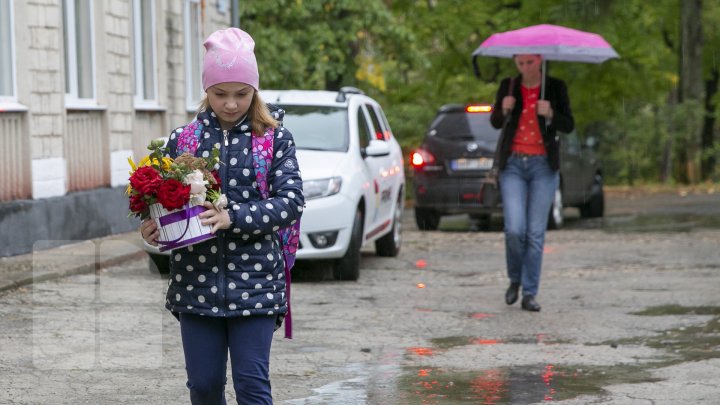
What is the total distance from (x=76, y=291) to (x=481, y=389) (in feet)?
16.3

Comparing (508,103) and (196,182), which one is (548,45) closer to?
(508,103)

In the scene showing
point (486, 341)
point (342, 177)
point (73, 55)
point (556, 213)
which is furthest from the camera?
point (556, 213)

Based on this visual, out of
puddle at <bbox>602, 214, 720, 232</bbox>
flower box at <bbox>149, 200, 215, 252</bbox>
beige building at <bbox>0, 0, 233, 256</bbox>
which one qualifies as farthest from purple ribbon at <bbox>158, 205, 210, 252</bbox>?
puddle at <bbox>602, 214, 720, 232</bbox>

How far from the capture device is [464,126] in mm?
18422

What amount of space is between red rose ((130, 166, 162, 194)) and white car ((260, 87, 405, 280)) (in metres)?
6.87

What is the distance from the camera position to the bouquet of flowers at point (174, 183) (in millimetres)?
4535

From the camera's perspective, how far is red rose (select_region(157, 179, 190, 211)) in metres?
4.52

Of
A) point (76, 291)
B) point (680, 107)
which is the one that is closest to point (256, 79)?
point (76, 291)

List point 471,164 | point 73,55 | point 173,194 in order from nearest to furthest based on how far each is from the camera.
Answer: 1. point 173,194
2. point 73,55
3. point 471,164

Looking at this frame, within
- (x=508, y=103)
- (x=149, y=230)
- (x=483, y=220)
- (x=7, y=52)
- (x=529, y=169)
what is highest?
(x=7, y=52)

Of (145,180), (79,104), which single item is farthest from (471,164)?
(145,180)

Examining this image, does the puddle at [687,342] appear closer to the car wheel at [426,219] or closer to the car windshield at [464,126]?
A: the car windshield at [464,126]

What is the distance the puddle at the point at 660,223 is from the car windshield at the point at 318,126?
22.5 feet

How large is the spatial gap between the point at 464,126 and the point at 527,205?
822 cm
